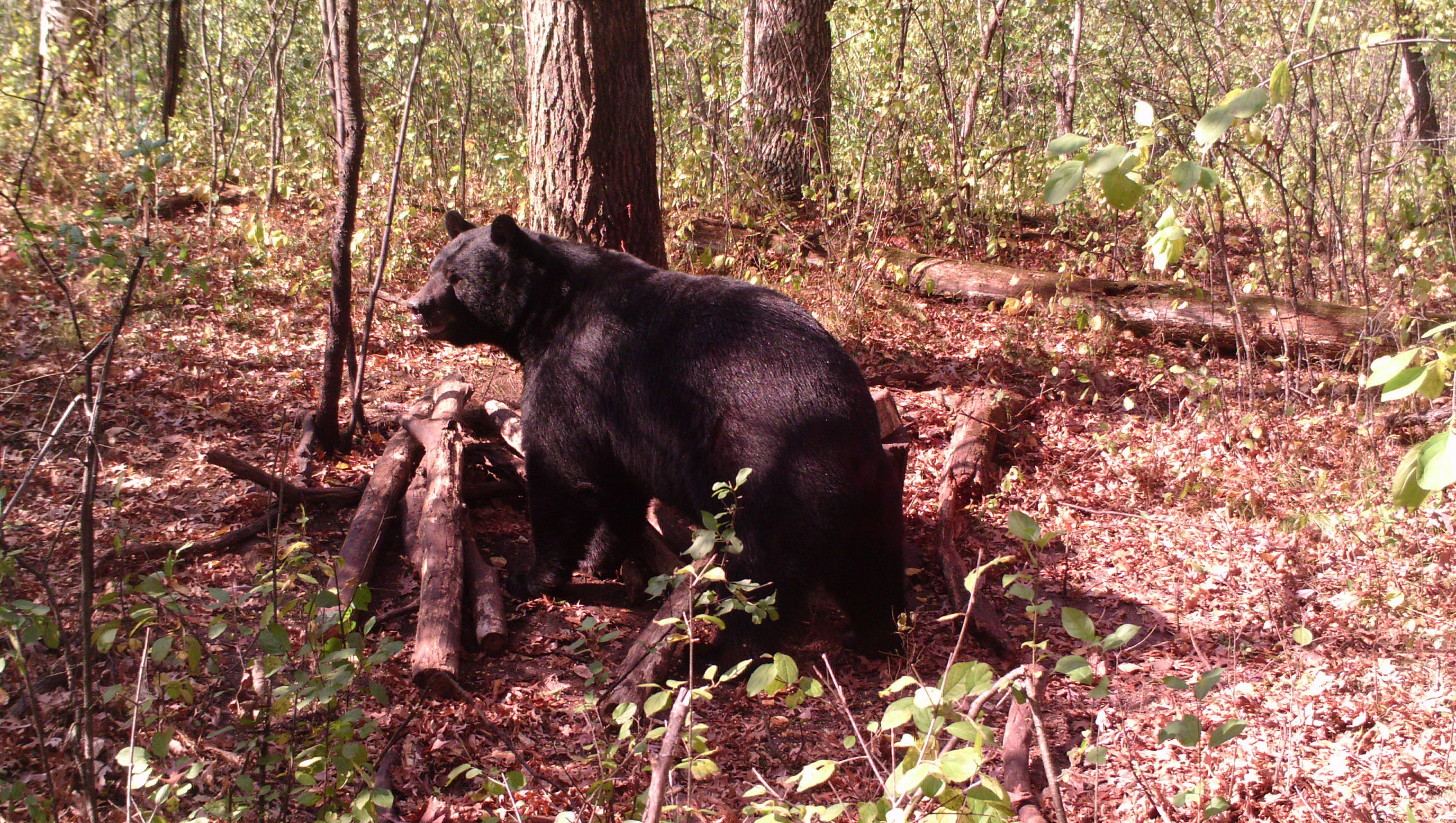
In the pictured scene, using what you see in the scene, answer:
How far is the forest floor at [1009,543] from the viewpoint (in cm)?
347

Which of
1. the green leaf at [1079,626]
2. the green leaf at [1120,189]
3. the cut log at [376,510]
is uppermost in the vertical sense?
the green leaf at [1120,189]

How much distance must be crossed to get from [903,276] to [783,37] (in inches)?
146

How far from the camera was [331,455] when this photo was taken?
564 cm

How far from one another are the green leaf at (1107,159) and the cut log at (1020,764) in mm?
1528

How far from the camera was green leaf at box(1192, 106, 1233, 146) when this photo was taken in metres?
1.53

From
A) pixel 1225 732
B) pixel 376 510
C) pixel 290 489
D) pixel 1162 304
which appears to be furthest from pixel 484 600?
pixel 1162 304

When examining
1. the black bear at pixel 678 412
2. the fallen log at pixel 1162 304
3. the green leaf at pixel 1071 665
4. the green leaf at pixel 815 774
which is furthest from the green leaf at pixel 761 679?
the fallen log at pixel 1162 304

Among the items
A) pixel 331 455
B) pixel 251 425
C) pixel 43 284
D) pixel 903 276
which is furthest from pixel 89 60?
pixel 903 276

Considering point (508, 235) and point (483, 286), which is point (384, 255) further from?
point (508, 235)

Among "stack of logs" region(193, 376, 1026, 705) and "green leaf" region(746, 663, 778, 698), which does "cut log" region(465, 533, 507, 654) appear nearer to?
"stack of logs" region(193, 376, 1026, 705)

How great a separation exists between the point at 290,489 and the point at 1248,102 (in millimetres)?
4882

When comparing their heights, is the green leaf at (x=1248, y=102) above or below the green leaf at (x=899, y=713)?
above

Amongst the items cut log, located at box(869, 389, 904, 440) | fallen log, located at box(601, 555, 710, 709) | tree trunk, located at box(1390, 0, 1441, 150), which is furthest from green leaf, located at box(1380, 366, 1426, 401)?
tree trunk, located at box(1390, 0, 1441, 150)

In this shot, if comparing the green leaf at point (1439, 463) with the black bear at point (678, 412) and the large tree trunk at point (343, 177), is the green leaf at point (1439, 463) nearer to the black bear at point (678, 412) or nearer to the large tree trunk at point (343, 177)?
the black bear at point (678, 412)
